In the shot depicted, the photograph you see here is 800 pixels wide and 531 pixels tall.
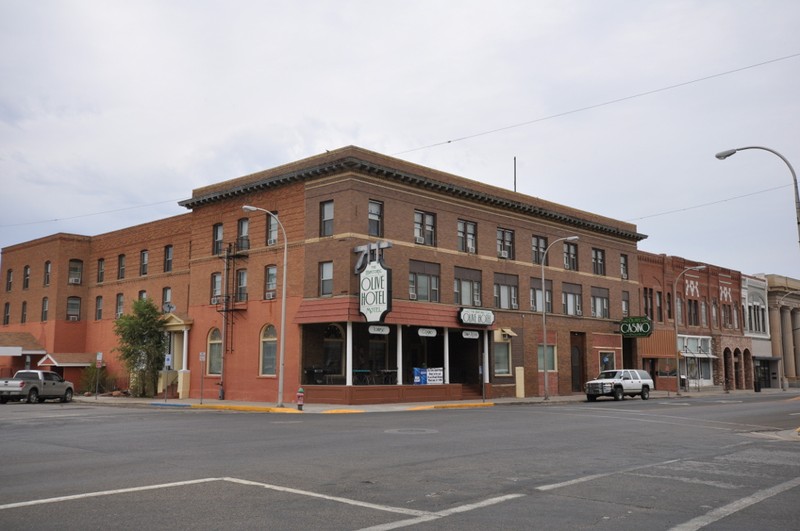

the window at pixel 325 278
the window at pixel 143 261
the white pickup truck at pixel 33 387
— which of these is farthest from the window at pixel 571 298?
the white pickup truck at pixel 33 387

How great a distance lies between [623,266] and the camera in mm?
54344

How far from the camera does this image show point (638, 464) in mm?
12758

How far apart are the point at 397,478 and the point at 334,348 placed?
1034 inches

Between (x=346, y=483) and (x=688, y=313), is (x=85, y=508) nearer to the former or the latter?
(x=346, y=483)

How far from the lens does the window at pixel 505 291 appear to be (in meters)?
43.2

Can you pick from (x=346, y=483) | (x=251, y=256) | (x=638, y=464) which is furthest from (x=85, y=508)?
(x=251, y=256)

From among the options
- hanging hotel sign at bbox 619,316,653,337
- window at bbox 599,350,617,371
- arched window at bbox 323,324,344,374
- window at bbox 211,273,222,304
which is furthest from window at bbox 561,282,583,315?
window at bbox 211,273,222,304

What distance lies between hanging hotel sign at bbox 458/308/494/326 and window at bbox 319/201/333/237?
876cm

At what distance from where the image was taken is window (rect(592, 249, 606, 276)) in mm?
51375

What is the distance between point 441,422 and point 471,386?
62.3 ft

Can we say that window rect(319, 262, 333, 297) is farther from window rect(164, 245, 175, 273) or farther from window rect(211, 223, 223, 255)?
window rect(164, 245, 175, 273)

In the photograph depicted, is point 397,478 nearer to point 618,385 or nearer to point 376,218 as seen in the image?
point 376,218

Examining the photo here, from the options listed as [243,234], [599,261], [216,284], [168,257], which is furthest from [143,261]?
[599,261]

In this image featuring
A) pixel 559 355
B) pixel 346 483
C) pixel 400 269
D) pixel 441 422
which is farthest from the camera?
pixel 559 355
